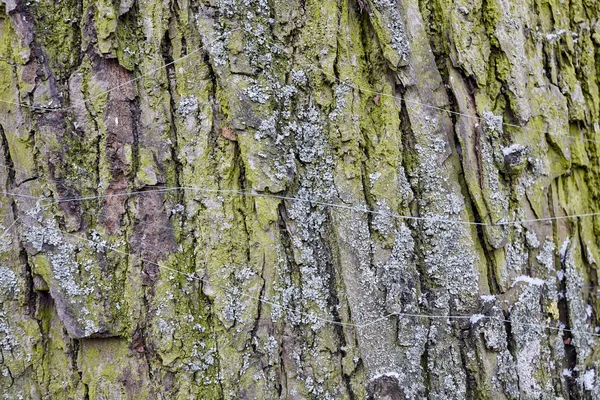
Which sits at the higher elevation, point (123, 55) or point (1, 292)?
point (123, 55)

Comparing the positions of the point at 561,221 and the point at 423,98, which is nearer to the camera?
the point at 423,98

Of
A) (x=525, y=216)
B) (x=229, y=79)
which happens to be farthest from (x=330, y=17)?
(x=525, y=216)

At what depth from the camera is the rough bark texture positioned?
3.67ft

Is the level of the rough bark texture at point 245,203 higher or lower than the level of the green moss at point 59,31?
lower

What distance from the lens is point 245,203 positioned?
113 centimetres

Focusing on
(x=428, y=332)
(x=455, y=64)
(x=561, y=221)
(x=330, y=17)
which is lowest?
(x=428, y=332)

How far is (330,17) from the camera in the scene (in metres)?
1.15

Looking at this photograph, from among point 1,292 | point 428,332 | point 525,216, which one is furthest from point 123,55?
point 525,216

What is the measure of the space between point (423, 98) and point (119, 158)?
0.80 m

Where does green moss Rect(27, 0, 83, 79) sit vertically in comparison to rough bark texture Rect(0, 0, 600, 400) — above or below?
above

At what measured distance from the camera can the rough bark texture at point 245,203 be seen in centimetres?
112

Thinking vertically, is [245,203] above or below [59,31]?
below

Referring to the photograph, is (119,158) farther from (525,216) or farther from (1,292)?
(525,216)

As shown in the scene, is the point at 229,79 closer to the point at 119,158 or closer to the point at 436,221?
the point at 119,158
